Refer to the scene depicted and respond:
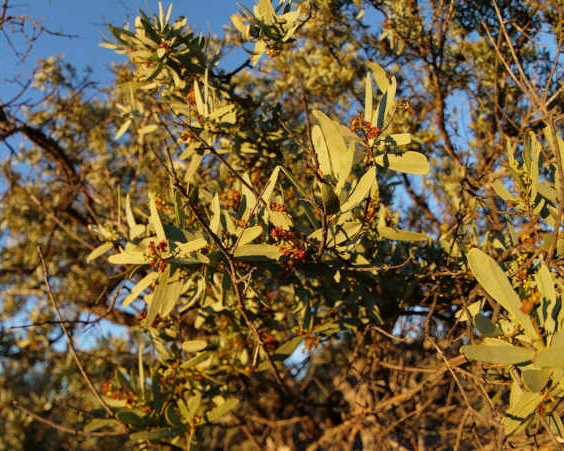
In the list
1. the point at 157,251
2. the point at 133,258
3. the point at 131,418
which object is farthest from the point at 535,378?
the point at 131,418

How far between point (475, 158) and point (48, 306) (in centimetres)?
406

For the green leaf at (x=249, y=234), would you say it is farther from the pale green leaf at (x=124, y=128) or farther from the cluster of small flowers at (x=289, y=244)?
the pale green leaf at (x=124, y=128)

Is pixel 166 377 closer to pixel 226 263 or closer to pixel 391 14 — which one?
pixel 226 263

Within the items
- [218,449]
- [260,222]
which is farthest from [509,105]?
[218,449]

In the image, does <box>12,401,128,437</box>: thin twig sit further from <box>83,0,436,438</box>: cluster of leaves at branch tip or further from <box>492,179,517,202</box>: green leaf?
<box>492,179,517,202</box>: green leaf

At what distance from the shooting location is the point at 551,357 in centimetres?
131

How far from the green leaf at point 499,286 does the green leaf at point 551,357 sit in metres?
0.09

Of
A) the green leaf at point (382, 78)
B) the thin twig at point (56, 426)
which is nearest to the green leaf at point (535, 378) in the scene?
the green leaf at point (382, 78)

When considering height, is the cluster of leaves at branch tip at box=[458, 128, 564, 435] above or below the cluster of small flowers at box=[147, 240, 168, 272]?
below

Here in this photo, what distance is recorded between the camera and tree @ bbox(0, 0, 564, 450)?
1.74m

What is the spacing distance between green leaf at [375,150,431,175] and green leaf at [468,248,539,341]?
0.41 meters

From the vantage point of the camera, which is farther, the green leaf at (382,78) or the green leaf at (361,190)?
the green leaf at (382,78)

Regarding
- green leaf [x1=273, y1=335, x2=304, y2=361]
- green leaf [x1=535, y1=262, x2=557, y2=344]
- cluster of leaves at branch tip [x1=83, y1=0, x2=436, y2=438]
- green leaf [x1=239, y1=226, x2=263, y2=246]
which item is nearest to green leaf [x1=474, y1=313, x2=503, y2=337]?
green leaf [x1=535, y1=262, x2=557, y2=344]

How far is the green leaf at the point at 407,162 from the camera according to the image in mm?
1734
